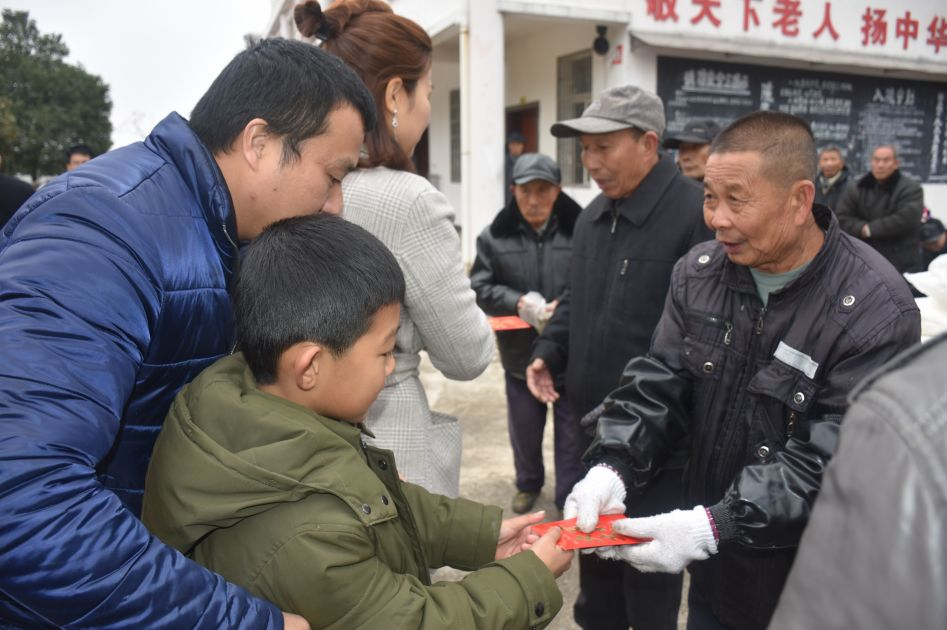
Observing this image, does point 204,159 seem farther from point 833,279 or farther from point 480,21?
point 480,21

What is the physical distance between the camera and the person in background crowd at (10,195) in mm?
4012

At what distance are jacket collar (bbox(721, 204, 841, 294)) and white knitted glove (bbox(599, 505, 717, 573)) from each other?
0.61m

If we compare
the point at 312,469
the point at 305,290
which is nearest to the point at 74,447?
the point at 312,469

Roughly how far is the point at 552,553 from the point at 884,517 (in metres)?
0.98

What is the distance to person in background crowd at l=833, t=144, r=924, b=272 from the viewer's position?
666 cm

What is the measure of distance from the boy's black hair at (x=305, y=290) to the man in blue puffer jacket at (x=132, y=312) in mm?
54

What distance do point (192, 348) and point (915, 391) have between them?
1082 mm

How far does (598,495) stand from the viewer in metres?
1.90

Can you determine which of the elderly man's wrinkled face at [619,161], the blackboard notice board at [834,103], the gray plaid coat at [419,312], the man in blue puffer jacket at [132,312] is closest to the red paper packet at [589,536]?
the gray plaid coat at [419,312]

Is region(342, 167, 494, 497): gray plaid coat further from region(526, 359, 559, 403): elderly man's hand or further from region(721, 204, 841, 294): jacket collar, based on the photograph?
region(526, 359, 559, 403): elderly man's hand

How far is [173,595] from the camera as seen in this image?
2.97 ft

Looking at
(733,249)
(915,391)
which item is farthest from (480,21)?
(915,391)

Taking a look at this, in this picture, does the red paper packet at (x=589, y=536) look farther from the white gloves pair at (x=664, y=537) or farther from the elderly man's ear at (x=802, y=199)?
the elderly man's ear at (x=802, y=199)

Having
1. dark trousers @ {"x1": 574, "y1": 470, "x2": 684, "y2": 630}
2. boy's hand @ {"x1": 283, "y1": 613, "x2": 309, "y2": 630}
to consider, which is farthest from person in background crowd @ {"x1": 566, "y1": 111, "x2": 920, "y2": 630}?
boy's hand @ {"x1": 283, "y1": 613, "x2": 309, "y2": 630}
